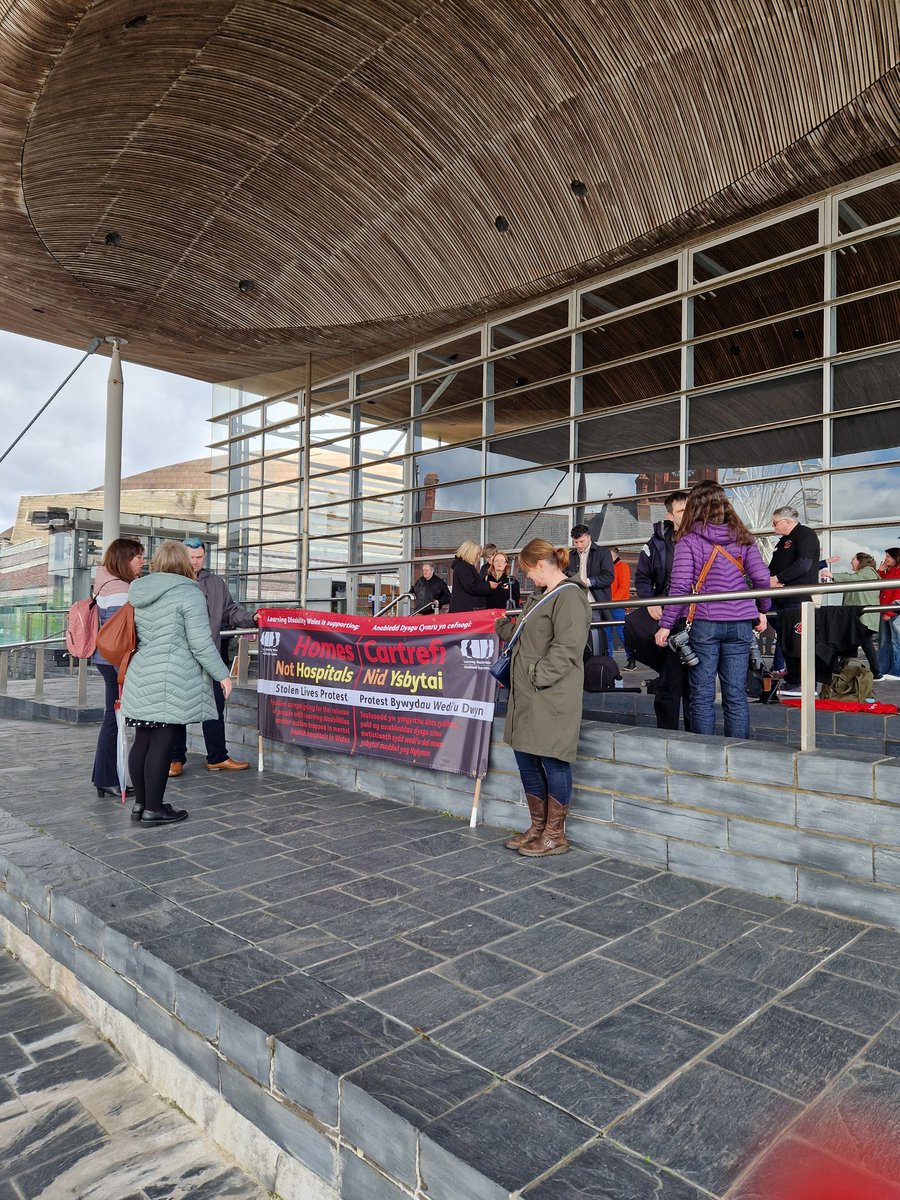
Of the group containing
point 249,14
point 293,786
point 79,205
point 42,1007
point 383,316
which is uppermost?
point 249,14

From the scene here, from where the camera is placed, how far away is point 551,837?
4.68 meters

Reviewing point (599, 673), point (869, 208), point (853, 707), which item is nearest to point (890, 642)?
point (853, 707)

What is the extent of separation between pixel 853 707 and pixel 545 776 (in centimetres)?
359

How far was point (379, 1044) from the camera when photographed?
2.55 meters

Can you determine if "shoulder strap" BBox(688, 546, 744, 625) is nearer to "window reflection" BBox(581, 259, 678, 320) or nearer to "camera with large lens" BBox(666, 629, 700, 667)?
"camera with large lens" BBox(666, 629, 700, 667)

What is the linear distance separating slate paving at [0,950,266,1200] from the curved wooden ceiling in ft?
33.1

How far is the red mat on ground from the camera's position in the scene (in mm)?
6645

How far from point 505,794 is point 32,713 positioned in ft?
30.9

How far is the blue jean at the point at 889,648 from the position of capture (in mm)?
7328

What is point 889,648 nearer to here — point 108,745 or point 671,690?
point 671,690

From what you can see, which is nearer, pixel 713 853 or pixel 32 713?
pixel 713 853

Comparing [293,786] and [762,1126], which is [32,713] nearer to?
[293,786]

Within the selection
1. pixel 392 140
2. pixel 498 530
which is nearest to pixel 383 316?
pixel 392 140

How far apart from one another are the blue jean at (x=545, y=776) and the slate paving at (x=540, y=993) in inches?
15.4
